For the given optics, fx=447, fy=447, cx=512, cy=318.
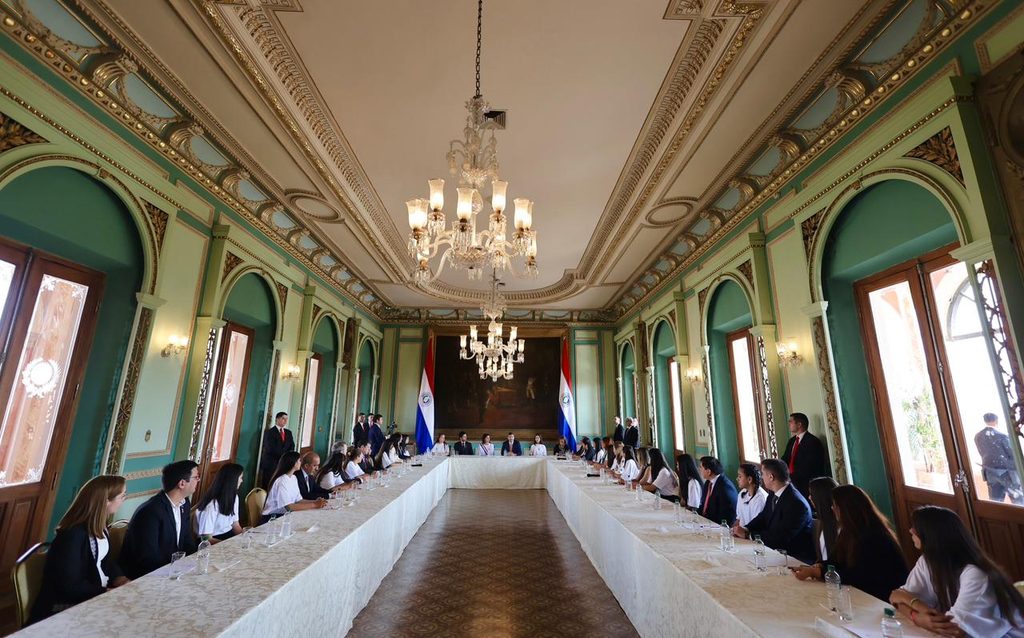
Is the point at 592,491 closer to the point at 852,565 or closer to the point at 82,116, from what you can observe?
the point at 852,565

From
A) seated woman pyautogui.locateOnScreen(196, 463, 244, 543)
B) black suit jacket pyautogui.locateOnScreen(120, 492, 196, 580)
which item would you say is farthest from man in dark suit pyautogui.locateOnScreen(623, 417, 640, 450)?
black suit jacket pyautogui.locateOnScreen(120, 492, 196, 580)

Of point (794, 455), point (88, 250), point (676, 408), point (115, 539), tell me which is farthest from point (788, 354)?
point (88, 250)

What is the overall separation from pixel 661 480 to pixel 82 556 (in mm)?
5201

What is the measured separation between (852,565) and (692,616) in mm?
821

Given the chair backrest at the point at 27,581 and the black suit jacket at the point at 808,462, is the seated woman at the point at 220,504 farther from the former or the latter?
the black suit jacket at the point at 808,462

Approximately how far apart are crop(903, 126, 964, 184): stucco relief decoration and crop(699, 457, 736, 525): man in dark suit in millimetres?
2838

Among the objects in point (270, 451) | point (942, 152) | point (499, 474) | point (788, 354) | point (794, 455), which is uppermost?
point (942, 152)

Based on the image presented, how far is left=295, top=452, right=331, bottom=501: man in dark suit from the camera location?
4.52 metres

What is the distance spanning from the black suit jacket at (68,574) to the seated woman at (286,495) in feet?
5.75

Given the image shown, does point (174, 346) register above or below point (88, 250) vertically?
below

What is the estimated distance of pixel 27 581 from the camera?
2041 millimetres

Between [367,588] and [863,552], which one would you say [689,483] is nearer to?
[863,552]

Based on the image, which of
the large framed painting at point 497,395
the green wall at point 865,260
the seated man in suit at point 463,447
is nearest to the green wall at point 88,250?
the green wall at point 865,260

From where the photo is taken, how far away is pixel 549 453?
483 inches
